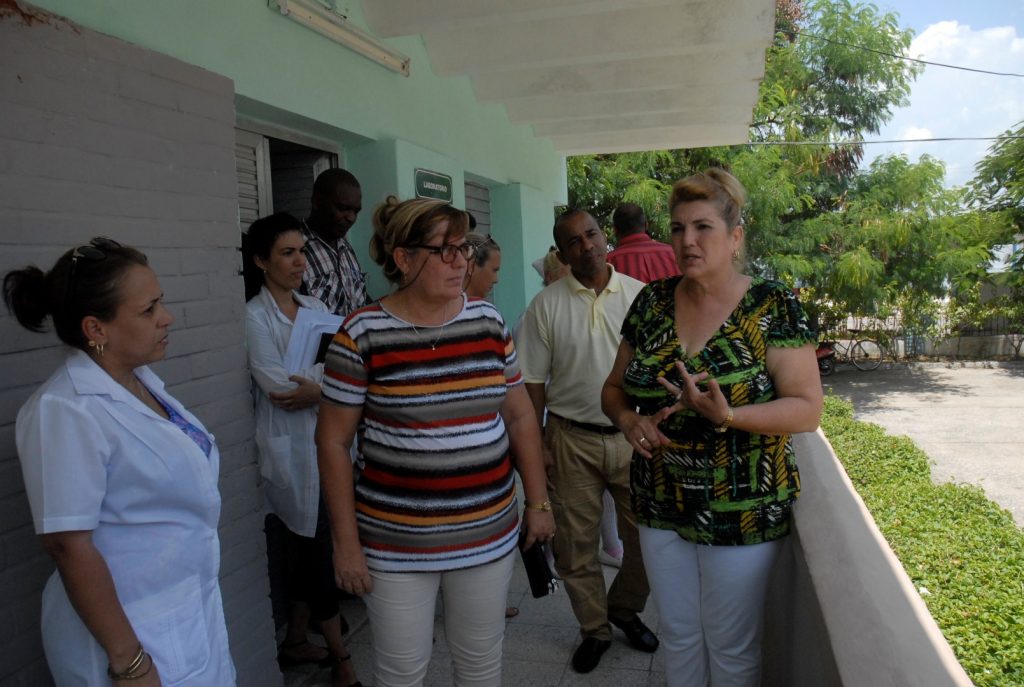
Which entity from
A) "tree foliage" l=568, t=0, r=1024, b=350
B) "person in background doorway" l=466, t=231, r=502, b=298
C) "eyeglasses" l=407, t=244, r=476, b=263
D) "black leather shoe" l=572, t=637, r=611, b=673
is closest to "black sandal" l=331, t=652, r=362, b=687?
"black leather shoe" l=572, t=637, r=611, b=673

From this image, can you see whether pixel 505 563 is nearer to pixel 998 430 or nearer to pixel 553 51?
pixel 553 51

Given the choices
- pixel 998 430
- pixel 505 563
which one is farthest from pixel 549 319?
pixel 998 430

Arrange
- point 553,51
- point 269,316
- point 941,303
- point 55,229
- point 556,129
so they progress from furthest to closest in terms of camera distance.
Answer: point 941,303 < point 556,129 < point 553,51 < point 269,316 < point 55,229

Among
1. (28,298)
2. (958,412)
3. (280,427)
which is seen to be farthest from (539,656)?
(958,412)

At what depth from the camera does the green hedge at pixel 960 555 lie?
3.73 meters

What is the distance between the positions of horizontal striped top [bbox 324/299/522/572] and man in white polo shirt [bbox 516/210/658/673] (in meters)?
1.23

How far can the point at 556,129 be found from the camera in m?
7.29

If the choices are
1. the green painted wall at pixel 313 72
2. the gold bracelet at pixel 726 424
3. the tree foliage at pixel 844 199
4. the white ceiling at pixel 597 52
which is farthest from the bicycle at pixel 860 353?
the gold bracelet at pixel 726 424

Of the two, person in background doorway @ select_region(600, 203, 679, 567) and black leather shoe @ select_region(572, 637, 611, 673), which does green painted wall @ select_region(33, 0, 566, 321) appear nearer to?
person in background doorway @ select_region(600, 203, 679, 567)

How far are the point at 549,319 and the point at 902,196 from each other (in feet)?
41.7

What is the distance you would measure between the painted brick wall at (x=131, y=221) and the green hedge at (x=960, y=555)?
3275mm

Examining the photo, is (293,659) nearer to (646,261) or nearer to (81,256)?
(81,256)

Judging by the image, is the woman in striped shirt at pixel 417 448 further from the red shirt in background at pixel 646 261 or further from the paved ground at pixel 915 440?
the red shirt in background at pixel 646 261

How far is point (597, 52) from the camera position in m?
4.91
